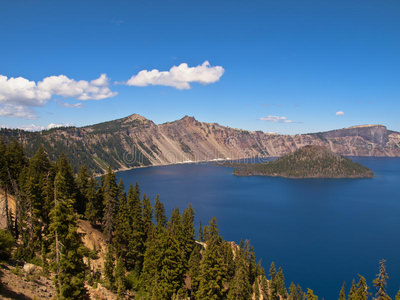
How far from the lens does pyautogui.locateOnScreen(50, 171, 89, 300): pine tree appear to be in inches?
864

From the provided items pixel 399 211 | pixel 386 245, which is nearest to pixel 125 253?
pixel 386 245

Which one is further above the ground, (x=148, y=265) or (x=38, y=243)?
(x=38, y=243)

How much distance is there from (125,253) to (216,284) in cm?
2821

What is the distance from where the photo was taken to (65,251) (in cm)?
2253

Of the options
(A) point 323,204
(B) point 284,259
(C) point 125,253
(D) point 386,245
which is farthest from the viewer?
(A) point 323,204

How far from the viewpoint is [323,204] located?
613 ft

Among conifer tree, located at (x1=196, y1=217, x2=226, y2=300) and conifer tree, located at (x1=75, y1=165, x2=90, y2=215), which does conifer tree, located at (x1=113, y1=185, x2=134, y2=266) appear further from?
conifer tree, located at (x1=196, y1=217, x2=226, y2=300)

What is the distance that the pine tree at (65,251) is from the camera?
72.0ft

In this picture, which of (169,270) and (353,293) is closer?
(169,270)

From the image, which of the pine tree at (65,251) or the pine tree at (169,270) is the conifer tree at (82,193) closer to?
the pine tree at (169,270)

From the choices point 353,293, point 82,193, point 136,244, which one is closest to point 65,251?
point 136,244

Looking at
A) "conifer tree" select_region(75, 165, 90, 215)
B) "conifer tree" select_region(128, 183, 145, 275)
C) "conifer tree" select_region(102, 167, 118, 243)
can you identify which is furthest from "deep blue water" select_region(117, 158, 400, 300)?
"conifer tree" select_region(75, 165, 90, 215)

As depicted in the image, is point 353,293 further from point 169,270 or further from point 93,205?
point 93,205

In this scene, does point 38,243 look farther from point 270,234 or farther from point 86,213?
point 270,234
